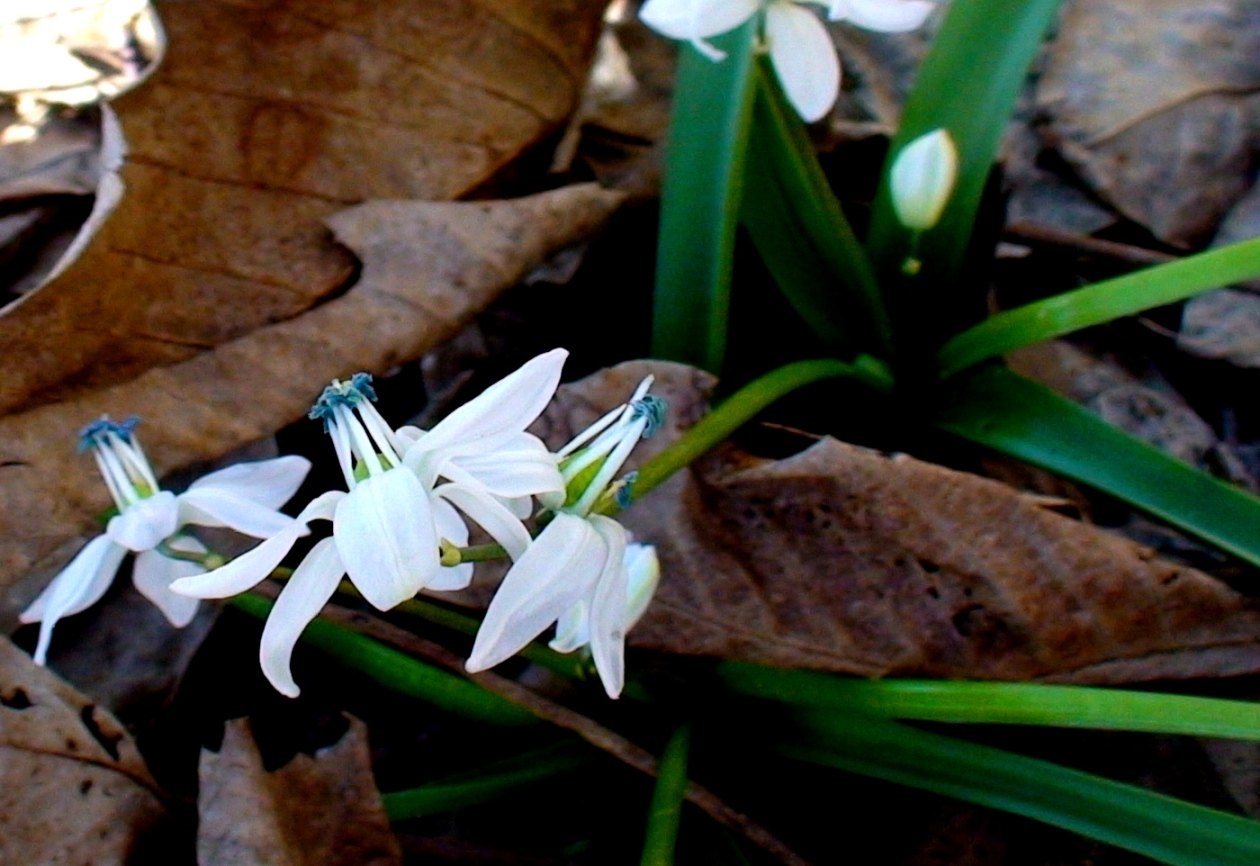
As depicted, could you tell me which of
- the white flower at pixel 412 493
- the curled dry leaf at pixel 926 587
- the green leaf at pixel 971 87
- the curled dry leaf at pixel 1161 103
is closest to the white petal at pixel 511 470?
the white flower at pixel 412 493

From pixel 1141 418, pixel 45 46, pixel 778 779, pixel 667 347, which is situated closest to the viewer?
pixel 778 779

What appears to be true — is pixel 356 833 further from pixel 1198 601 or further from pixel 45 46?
pixel 45 46

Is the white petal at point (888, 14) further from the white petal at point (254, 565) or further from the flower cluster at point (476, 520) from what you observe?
the white petal at point (254, 565)

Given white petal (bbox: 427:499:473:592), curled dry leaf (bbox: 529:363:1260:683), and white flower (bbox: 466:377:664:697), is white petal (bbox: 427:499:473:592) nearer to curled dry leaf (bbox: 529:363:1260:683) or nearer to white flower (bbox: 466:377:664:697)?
white flower (bbox: 466:377:664:697)

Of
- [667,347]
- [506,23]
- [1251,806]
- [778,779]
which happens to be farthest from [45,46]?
[1251,806]

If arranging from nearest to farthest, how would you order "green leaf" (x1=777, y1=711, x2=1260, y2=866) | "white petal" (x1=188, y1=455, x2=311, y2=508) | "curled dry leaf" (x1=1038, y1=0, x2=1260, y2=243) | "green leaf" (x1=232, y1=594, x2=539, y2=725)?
"green leaf" (x1=777, y1=711, x2=1260, y2=866) < "white petal" (x1=188, y1=455, x2=311, y2=508) < "green leaf" (x1=232, y1=594, x2=539, y2=725) < "curled dry leaf" (x1=1038, y1=0, x2=1260, y2=243)

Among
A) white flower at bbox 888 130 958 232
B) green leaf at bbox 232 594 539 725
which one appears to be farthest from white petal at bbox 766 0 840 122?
green leaf at bbox 232 594 539 725

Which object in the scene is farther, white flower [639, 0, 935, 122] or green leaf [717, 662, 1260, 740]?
white flower [639, 0, 935, 122]
